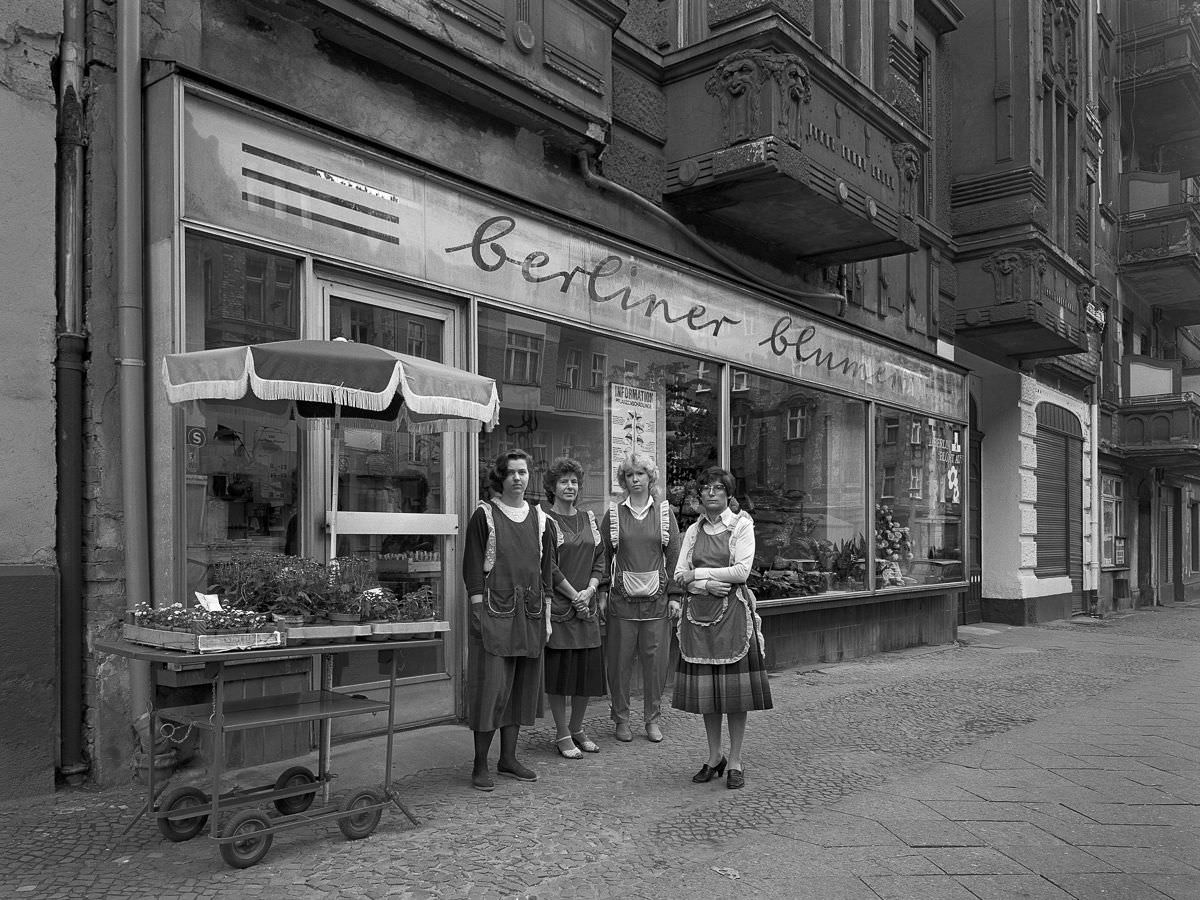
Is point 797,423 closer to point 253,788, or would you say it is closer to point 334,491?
point 334,491

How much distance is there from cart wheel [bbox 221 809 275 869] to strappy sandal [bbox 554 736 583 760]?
97.9 inches

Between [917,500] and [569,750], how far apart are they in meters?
9.31

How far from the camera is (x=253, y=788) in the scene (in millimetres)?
4875

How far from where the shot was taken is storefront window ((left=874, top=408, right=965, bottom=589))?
13539 mm

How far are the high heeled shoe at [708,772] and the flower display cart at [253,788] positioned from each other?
1.82 m

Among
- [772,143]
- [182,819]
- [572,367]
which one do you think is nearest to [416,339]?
[572,367]

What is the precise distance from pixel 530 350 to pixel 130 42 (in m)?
3.53

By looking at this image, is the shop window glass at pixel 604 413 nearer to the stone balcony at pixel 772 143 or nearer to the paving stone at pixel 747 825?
the stone balcony at pixel 772 143

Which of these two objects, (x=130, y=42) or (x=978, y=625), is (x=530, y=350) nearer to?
(x=130, y=42)

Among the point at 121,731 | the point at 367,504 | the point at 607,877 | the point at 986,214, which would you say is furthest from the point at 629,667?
the point at 986,214

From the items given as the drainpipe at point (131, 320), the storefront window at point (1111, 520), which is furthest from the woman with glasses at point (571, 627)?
the storefront window at point (1111, 520)

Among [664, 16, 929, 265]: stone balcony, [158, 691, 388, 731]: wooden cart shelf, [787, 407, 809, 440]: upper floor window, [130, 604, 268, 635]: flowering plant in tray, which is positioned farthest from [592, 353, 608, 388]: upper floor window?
[130, 604, 268, 635]: flowering plant in tray

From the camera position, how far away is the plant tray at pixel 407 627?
484 cm

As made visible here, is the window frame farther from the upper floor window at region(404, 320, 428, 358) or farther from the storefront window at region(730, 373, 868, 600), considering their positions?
the storefront window at region(730, 373, 868, 600)
